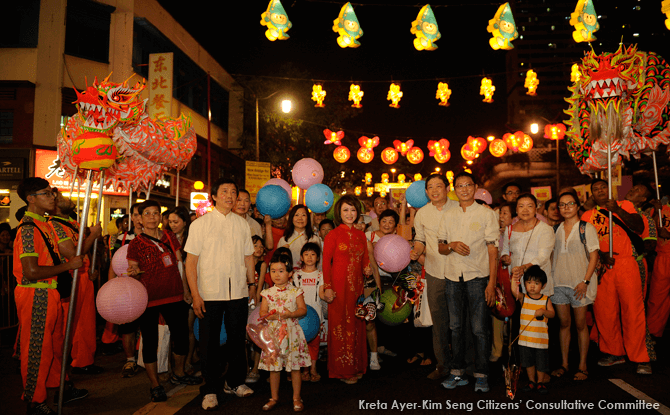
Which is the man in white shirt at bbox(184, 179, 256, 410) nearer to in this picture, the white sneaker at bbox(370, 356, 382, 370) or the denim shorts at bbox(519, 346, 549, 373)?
the white sneaker at bbox(370, 356, 382, 370)

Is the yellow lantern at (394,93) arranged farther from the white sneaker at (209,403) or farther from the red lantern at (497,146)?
the white sneaker at (209,403)

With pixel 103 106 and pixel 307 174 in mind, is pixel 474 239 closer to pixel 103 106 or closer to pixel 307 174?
pixel 307 174

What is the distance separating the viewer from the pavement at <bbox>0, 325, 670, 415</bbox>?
422cm

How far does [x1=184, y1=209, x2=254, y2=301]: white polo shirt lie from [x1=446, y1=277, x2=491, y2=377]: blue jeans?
218 centimetres

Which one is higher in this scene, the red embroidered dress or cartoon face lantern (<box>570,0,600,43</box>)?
cartoon face lantern (<box>570,0,600,43</box>)

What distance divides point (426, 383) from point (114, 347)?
460 centimetres

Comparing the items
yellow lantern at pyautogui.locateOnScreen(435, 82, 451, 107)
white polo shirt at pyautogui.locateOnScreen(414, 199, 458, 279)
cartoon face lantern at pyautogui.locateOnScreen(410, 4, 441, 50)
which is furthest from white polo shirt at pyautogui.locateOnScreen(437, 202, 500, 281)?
yellow lantern at pyautogui.locateOnScreen(435, 82, 451, 107)

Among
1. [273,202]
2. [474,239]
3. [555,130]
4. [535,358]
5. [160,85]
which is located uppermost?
[160,85]

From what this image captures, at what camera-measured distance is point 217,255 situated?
14.6ft

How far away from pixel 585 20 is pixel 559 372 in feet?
21.9

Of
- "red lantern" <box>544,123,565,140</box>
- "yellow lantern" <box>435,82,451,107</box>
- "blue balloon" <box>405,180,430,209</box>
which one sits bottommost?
"blue balloon" <box>405,180,430,209</box>

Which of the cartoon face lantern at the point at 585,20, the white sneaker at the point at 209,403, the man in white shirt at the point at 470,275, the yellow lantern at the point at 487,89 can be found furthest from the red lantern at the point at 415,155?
the white sneaker at the point at 209,403

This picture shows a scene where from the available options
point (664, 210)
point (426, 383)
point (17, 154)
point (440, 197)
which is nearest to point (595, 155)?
point (664, 210)

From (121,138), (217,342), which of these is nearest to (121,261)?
(121,138)
